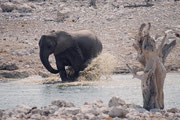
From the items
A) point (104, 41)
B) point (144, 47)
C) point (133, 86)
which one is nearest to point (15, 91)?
point (133, 86)

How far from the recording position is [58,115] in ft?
43.6

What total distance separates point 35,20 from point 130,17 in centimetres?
674

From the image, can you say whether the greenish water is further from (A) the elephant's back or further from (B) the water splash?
(A) the elephant's back

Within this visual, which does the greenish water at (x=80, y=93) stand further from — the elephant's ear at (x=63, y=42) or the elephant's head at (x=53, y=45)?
the elephant's ear at (x=63, y=42)

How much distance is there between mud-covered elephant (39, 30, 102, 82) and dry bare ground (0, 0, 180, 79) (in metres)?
3.48

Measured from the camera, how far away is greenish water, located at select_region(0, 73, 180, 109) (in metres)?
18.6

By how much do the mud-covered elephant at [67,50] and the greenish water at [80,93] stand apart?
5.16 feet

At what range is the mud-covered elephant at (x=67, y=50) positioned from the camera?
25.9 m

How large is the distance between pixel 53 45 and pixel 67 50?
0.78m

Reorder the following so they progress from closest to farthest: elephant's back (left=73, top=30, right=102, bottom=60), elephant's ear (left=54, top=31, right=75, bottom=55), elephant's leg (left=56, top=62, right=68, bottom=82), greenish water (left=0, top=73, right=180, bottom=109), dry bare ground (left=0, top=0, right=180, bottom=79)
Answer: greenish water (left=0, top=73, right=180, bottom=109) → elephant's leg (left=56, top=62, right=68, bottom=82) → elephant's ear (left=54, top=31, right=75, bottom=55) → elephant's back (left=73, top=30, right=102, bottom=60) → dry bare ground (left=0, top=0, right=180, bottom=79)

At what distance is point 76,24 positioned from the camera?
43.4 meters

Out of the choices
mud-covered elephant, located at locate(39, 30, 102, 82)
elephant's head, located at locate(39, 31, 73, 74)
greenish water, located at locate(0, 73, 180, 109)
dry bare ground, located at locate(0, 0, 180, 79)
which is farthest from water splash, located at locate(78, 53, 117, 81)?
dry bare ground, located at locate(0, 0, 180, 79)

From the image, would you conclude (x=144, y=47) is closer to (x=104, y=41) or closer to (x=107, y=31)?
(x=104, y=41)

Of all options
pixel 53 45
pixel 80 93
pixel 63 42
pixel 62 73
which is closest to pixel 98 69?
pixel 62 73
